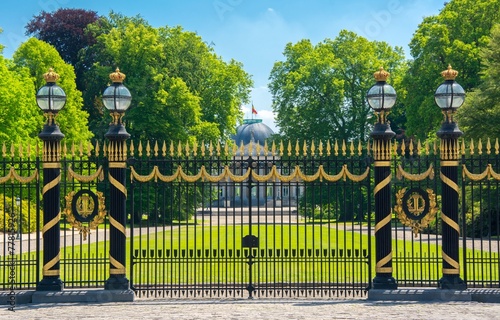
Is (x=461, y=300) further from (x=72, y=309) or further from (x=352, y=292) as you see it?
(x=72, y=309)

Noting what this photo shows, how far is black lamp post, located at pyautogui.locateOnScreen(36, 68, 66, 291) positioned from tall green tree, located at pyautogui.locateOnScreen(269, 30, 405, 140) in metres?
35.4

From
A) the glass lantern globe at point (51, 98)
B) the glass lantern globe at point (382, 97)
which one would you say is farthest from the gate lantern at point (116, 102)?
the glass lantern globe at point (382, 97)

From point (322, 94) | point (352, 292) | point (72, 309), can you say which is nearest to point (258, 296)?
point (352, 292)

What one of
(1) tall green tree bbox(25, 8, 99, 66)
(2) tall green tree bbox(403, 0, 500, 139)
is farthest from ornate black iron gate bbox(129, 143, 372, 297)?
(1) tall green tree bbox(25, 8, 99, 66)

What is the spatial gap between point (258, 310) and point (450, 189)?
4386mm

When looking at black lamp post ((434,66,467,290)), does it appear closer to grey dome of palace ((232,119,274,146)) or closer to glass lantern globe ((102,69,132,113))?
glass lantern globe ((102,69,132,113))

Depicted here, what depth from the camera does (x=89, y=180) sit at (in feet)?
47.1

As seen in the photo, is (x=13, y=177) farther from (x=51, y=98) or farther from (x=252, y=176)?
(x=252, y=176)

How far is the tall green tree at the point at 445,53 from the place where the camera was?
41.1m

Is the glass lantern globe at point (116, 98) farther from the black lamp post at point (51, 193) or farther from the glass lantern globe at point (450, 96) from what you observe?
the glass lantern globe at point (450, 96)

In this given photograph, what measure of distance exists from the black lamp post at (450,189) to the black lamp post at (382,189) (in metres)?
0.99

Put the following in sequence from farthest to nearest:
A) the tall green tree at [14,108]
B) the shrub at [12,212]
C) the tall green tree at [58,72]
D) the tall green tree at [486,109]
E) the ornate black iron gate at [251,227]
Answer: the tall green tree at [58,72], the tall green tree at [14,108], the tall green tree at [486,109], the ornate black iron gate at [251,227], the shrub at [12,212]

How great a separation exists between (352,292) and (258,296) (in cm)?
198

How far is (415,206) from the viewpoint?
47.0 ft
